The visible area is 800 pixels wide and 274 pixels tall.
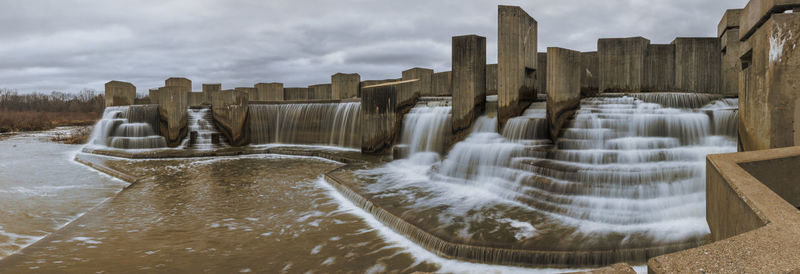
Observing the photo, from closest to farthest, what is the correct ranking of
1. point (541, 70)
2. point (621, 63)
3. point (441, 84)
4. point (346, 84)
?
point (621, 63) → point (541, 70) → point (441, 84) → point (346, 84)

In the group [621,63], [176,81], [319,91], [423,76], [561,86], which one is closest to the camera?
[561,86]

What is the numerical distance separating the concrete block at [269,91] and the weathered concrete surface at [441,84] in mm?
10100

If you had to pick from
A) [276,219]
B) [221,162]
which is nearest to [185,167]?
[221,162]

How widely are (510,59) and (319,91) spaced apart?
1638 cm

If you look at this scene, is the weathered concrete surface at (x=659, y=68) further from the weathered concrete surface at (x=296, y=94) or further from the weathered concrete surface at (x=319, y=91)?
the weathered concrete surface at (x=296, y=94)

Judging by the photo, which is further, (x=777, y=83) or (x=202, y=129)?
(x=202, y=129)

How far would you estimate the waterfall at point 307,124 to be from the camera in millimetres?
16109

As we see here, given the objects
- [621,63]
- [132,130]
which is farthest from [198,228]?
[132,130]

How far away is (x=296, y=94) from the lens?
25234 millimetres

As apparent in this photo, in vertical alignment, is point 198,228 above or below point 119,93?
below


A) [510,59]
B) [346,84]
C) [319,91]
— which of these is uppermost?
[346,84]

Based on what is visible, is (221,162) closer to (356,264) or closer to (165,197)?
(165,197)

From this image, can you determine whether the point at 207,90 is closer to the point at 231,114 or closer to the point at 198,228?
the point at 231,114

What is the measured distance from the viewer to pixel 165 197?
8.05 metres
